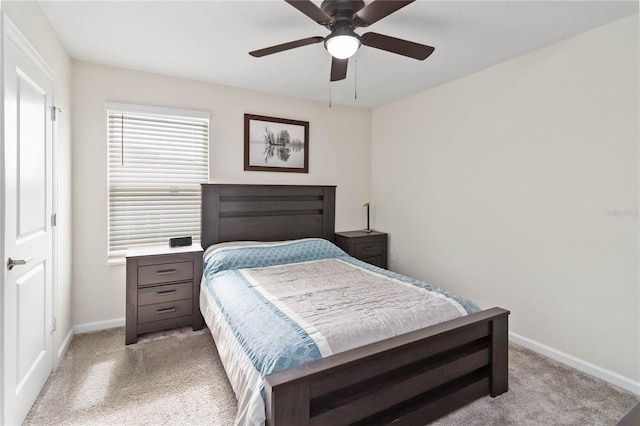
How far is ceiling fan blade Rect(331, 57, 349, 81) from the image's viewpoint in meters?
2.17

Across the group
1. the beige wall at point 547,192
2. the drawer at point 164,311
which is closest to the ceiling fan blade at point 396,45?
the beige wall at point 547,192

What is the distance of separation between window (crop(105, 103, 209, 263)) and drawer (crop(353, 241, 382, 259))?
183cm

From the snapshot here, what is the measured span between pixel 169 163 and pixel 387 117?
2672 mm

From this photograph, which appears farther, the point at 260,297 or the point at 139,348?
the point at 139,348

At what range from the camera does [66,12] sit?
210cm

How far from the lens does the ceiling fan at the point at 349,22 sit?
63.1 inches

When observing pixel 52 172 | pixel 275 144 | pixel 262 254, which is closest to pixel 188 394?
pixel 262 254

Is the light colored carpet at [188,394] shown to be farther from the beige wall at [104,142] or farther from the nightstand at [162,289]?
the beige wall at [104,142]

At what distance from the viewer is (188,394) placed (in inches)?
80.5

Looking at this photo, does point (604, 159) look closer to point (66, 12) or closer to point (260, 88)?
point (260, 88)

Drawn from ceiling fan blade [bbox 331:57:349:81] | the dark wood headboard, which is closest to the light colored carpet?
the dark wood headboard

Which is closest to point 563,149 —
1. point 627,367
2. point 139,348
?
point 627,367

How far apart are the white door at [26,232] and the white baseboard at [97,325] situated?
73 centimetres

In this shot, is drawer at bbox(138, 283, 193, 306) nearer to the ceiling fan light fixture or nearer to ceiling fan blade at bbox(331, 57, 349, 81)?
ceiling fan blade at bbox(331, 57, 349, 81)
